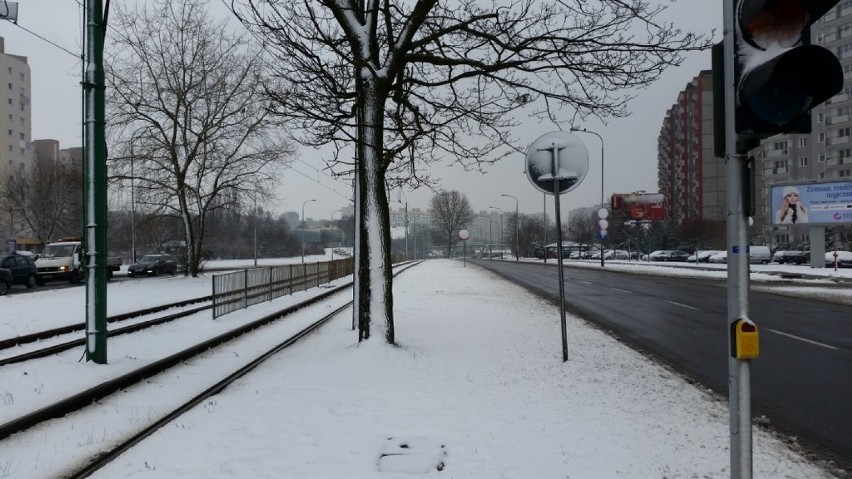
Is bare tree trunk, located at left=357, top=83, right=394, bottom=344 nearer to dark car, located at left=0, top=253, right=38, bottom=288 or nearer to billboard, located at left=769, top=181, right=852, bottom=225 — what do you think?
dark car, located at left=0, top=253, right=38, bottom=288

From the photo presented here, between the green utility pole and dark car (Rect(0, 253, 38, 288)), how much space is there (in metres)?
22.1

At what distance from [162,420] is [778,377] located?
757 centimetres

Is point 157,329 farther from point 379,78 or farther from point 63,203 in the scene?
point 63,203

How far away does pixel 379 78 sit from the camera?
8383mm

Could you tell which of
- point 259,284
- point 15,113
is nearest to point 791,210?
point 259,284

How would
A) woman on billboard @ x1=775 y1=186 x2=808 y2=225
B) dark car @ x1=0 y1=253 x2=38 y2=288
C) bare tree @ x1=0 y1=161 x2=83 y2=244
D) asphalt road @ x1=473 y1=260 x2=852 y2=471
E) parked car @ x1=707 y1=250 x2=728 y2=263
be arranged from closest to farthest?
asphalt road @ x1=473 y1=260 x2=852 y2=471
dark car @ x1=0 y1=253 x2=38 y2=288
woman on billboard @ x1=775 y1=186 x2=808 y2=225
bare tree @ x1=0 y1=161 x2=83 y2=244
parked car @ x1=707 y1=250 x2=728 y2=263

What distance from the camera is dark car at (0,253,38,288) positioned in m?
25.7

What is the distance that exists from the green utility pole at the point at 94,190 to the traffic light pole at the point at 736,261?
839cm

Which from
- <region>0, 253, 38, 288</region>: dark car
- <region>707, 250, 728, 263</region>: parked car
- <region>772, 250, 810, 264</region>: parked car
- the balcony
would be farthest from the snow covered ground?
the balcony

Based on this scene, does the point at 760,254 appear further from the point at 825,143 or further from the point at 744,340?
the point at 744,340

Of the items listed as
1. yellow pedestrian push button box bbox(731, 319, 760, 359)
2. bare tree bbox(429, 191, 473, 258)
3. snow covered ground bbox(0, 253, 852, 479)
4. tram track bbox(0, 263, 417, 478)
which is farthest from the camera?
bare tree bbox(429, 191, 473, 258)

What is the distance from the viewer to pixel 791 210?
32.3m

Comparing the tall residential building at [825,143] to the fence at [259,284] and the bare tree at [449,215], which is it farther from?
the fence at [259,284]

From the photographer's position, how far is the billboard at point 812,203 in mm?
31203
